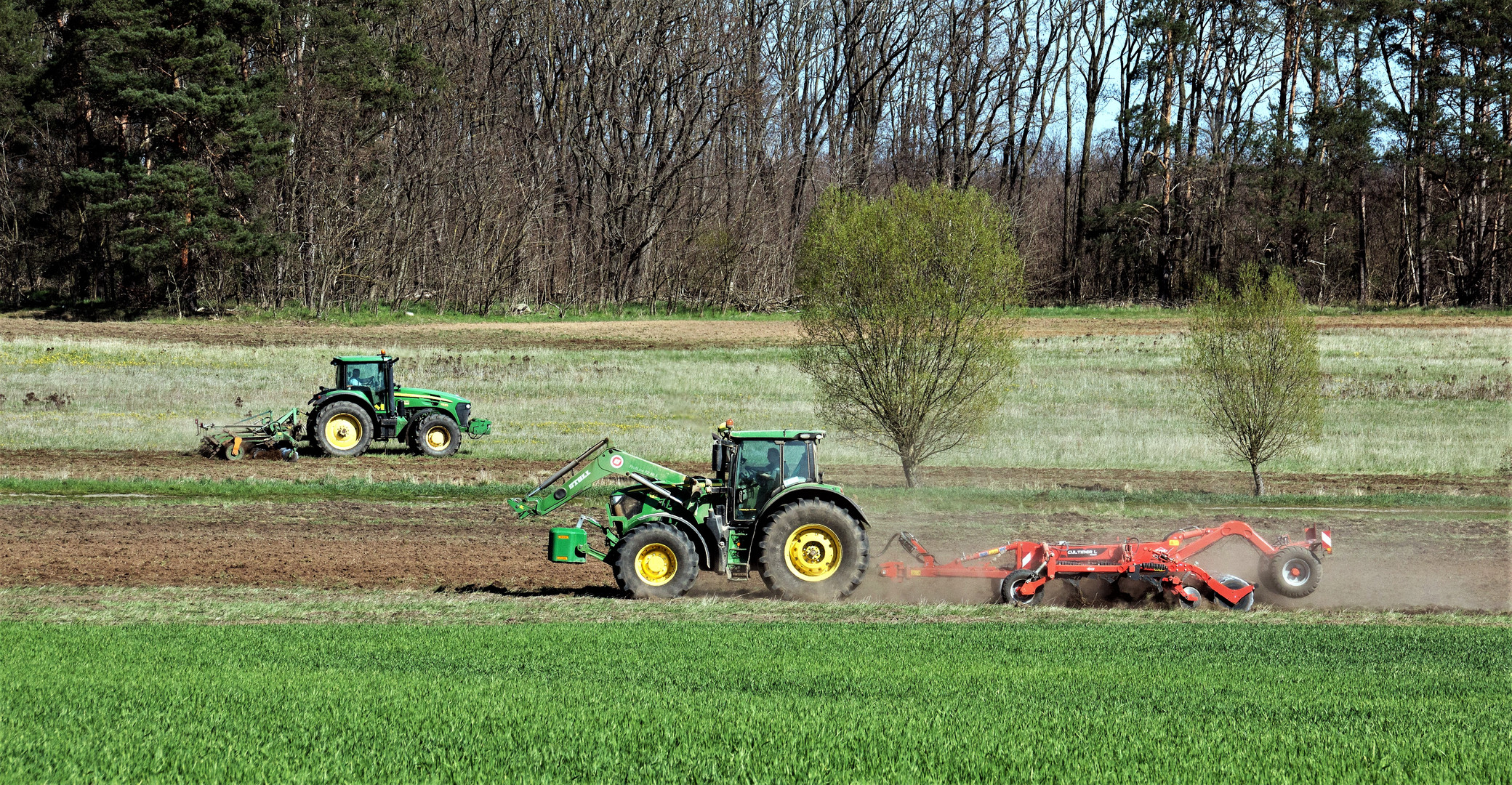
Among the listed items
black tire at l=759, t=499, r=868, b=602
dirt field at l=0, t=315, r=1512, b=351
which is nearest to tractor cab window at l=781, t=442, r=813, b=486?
black tire at l=759, t=499, r=868, b=602

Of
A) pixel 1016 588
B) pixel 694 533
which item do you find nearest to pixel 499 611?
pixel 694 533

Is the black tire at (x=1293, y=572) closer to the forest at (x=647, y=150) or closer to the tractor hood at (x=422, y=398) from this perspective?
the tractor hood at (x=422, y=398)

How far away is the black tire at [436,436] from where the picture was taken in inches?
1077

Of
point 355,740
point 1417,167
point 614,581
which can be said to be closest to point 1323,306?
point 1417,167

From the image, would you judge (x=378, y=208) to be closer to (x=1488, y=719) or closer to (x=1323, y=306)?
(x=1323, y=306)

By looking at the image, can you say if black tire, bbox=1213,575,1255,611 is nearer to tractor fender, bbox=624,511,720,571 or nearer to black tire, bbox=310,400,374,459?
tractor fender, bbox=624,511,720,571

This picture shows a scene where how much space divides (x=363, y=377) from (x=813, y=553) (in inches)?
642

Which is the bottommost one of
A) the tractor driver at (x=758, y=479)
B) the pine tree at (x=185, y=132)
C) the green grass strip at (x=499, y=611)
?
the green grass strip at (x=499, y=611)

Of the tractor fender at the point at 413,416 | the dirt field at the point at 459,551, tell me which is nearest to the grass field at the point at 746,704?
the dirt field at the point at 459,551

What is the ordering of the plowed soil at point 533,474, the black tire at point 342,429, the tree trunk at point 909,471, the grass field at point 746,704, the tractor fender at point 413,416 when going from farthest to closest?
the tractor fender at point 413,416, the black tire at point 342,429, the tree trunk at point 909,471, the plowed soil at point 533,474, the grass field at point 746,704

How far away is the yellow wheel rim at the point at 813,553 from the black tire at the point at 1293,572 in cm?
568

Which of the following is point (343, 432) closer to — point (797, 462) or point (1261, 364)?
point (797, 462)

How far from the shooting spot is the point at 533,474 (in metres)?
25.0

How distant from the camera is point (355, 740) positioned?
7.00 meters
